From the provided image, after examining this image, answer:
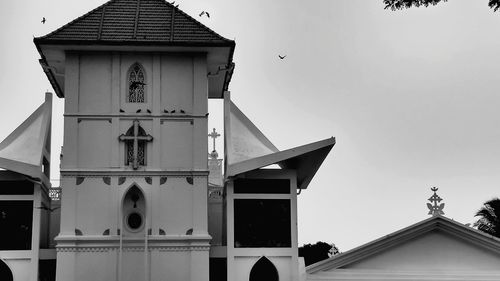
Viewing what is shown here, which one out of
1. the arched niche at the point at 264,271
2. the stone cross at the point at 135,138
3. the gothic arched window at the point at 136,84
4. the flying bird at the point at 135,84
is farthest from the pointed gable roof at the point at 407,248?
the flying bird at the point at 135,84

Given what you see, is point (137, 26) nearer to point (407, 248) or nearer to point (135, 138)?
point (135, 138)

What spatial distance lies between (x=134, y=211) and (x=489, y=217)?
16.7 meters

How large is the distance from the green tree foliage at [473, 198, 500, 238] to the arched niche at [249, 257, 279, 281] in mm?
13099

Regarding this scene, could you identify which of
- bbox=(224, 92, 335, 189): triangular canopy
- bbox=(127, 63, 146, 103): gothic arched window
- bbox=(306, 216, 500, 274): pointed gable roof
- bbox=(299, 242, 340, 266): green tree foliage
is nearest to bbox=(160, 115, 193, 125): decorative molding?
bbox=(127, 63, 146, 103): gothic arched window

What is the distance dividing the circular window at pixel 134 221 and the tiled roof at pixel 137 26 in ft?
15.9

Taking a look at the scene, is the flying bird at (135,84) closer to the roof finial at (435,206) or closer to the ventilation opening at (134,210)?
the ventilation opening at (134,210)

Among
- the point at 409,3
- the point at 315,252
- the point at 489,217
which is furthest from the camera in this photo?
the point at 315,252

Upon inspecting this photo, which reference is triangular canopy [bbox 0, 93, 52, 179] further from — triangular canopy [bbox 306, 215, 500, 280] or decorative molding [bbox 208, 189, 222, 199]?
triangular canopy [bbox 306, 215, 500, 280]

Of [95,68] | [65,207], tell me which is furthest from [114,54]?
[65,207]

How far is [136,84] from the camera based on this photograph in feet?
88.6

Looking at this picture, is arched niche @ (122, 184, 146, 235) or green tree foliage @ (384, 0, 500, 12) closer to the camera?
green tree foliage @ (384, 0, 500, 12)

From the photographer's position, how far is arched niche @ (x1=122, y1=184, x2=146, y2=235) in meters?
26.2

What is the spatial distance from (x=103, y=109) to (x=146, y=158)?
6.07 ft

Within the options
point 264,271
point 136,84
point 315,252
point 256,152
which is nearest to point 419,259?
point 264,271
